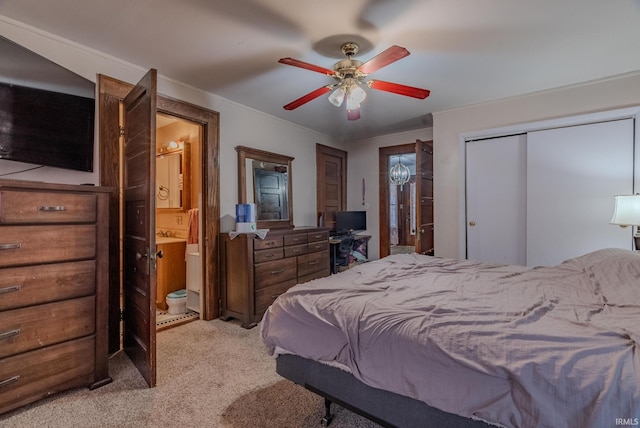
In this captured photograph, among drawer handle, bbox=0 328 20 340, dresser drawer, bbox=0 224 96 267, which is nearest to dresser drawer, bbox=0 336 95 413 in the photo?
drawer handle, bbox=0 328 20 340

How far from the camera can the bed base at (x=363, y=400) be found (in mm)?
1188

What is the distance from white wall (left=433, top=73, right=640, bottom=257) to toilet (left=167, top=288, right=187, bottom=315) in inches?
126

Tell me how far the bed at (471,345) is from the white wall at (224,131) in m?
1.97

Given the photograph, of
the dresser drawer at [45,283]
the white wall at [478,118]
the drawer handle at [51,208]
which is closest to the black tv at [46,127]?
the drawer handle at [51,208]

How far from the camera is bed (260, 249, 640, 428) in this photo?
0.94 metres

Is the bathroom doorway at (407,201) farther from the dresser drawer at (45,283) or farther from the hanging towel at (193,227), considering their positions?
the dresser drawer at (45,283)

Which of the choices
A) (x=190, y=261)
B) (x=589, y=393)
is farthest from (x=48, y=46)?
(x=589, y=393)

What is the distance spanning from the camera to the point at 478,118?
12.1 feet

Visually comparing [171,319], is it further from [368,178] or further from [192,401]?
[368,178]

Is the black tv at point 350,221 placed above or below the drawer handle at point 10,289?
above

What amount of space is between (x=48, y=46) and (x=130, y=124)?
28.6 inches

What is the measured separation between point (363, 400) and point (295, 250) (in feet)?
7.49

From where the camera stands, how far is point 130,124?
91.7 inches

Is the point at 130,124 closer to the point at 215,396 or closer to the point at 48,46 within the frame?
the point at 48,46
